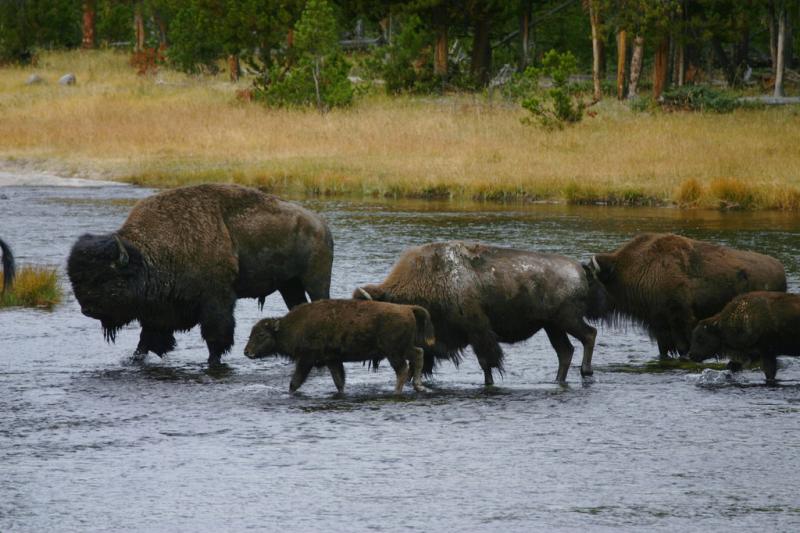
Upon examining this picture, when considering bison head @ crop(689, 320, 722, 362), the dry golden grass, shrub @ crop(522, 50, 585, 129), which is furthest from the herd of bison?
shrub @ crop(522, 50, 585, 129)

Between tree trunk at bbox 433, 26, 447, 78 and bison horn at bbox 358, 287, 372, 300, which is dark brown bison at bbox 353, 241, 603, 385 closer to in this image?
bison horn at bbox 358, 287, 372, 300

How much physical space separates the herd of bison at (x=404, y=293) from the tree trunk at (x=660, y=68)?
107 ft

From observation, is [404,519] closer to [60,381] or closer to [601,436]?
[601,436]

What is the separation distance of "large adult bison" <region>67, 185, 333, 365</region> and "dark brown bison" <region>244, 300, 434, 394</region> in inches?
51.9

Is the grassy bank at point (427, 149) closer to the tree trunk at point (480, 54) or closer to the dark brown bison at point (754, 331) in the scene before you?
the tree trunk at point (480, 54)

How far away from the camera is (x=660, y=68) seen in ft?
147

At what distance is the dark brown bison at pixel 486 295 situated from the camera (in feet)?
35.9

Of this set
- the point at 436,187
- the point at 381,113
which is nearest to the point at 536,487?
the point at 436,187

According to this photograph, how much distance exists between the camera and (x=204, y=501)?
7629mm

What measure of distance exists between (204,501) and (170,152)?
3164cm

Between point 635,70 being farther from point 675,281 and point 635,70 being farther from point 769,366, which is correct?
point 769,366

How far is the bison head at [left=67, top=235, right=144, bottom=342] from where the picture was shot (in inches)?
451

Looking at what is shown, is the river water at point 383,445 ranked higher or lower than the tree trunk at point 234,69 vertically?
lower

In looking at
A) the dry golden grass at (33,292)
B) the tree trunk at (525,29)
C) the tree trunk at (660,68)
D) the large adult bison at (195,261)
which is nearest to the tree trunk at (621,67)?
the tree trunk at (660,68)
